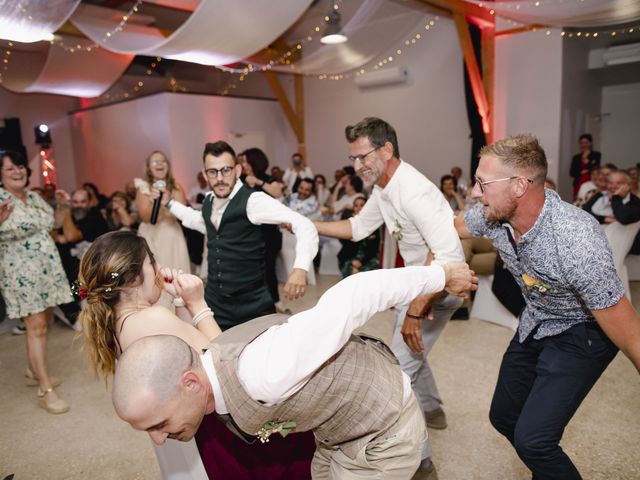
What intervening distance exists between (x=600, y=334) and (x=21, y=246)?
303 cm

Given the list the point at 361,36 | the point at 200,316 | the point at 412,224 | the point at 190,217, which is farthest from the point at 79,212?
the point at 412,224

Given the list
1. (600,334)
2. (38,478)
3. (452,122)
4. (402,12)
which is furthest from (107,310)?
(452,122)

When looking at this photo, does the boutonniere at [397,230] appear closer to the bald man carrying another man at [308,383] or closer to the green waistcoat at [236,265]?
the green waistcoat at [236,265]

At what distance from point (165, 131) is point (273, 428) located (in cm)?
936

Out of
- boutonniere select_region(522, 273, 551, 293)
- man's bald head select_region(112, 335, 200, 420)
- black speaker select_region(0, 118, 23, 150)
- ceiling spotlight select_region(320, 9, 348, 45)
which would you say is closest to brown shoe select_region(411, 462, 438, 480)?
boutonniere select_region(522, 273, 551, 293)

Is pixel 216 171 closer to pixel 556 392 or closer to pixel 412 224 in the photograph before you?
pixel 412 224

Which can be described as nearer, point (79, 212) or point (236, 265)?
point (236, 265)

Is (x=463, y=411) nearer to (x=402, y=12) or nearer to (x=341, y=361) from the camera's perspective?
(x=341, y=361)

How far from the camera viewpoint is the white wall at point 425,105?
28.3 feet

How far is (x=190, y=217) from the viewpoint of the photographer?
2727 millimetres

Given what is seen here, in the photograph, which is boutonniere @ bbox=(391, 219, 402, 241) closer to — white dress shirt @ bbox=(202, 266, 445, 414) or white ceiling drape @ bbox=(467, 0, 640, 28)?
white dress shirt @ bbox=(202, 266, 445, 414)

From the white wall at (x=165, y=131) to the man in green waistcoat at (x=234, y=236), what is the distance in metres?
7.67

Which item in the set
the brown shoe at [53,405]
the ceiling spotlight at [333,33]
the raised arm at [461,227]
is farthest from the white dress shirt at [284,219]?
the ceiling spotlight at [333,33]

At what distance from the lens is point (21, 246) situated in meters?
2.86
